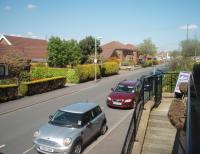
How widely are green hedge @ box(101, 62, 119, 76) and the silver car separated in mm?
30901

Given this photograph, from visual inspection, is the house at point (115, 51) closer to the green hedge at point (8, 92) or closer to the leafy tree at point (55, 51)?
the leafy tree at point (55, 51)

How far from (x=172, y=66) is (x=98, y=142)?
1729 cm

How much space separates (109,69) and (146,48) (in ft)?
184

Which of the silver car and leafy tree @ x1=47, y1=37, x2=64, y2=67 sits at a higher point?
leafy tree @ x1=47, y1=37, x2=64, y2=67

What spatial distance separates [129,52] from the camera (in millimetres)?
89375

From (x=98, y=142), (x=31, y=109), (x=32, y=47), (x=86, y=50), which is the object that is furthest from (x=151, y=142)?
(x=32, y=47)

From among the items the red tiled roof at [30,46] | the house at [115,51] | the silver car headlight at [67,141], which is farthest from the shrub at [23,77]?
the house at [115,51]

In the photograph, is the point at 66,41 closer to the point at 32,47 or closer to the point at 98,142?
the point at 32,47

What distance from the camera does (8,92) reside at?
21.4m

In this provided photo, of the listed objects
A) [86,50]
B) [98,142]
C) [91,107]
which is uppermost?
[86,50]

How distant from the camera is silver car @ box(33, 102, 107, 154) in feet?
32.1

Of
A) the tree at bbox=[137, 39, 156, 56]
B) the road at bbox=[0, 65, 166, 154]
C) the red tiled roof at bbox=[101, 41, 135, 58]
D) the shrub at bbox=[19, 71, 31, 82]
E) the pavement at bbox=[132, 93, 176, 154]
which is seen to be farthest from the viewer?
the tree at bbox=[137, 39, 156, 56]

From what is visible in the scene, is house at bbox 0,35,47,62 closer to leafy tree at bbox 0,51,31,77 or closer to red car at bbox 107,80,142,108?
leafy tree at bbox 0,51,31,77

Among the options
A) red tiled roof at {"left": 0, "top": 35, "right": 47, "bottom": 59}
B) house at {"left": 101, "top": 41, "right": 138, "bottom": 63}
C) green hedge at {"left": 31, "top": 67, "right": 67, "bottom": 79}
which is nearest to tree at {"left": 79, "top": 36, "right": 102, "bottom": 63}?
red tiled roof at {"left": 0, "top": 35, "right": 47, "bottom": 59}
